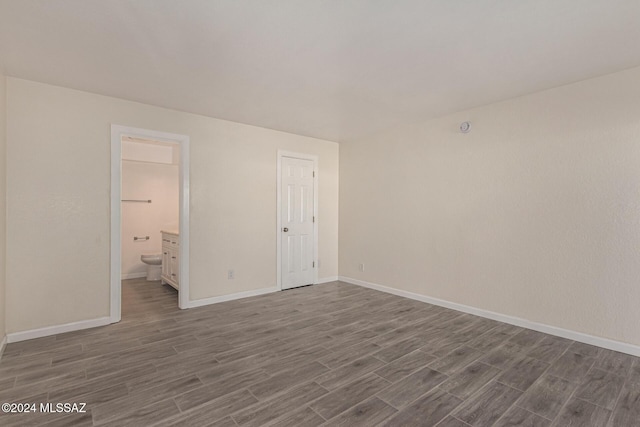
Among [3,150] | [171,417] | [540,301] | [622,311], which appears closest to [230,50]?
[3,150]

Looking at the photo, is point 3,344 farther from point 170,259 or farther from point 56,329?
point 170,259

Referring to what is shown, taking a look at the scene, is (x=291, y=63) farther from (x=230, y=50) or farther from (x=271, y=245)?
(x=271, y=245)

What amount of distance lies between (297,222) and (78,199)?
294cm

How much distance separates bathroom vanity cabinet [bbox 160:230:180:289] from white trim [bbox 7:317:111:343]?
53.4 inches

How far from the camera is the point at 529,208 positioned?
339 cm

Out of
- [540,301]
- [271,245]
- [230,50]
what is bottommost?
[540,301]

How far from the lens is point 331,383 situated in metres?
2.29

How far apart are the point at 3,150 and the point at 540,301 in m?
5.54

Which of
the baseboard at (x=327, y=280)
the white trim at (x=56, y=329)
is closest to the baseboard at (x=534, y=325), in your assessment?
the baseboard at (x=327, y=280)

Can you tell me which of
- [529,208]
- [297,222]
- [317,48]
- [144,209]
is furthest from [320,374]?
[144,209]

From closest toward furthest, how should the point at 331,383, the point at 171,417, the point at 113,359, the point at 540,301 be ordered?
the point at 171,417, the point at 331,383, the point at 113,359, the point at 540,301

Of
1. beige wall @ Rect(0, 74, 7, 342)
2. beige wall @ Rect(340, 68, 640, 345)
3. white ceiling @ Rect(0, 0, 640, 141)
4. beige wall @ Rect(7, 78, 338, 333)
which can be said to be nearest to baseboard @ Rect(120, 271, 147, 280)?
beige wall @ Rect(7, 78, 338, 333)

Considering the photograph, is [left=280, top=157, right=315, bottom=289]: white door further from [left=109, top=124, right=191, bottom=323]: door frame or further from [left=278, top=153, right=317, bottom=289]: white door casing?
[left=109, top=124, right=191, bottom=323]: door frame

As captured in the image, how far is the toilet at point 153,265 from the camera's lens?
5582 millimetres
